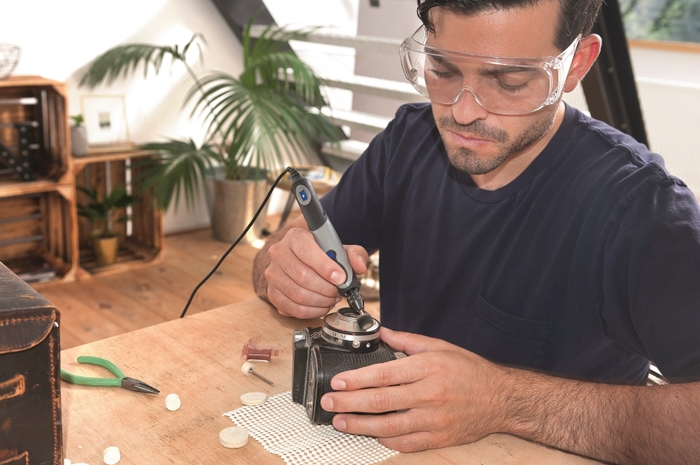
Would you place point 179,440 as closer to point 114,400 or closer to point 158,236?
point 114,400

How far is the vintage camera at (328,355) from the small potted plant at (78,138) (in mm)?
2853

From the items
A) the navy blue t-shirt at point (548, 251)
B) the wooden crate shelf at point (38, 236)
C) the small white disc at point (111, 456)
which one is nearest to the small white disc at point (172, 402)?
the small white disc at point (111, 456)

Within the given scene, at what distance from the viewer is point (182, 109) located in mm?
4180

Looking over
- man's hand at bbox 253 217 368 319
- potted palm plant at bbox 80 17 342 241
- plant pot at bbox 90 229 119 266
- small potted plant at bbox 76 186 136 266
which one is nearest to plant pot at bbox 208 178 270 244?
potted palm plant at bbox 80 17 342 241

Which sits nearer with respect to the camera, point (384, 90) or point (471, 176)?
point (471, 176)

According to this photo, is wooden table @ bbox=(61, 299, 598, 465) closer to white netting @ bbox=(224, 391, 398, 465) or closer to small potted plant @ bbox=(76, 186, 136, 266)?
white netting @ bbox=(224, 391, 398, 465)

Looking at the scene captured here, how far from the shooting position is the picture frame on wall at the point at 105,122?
12.1 feet

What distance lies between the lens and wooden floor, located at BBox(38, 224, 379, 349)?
10.2ft

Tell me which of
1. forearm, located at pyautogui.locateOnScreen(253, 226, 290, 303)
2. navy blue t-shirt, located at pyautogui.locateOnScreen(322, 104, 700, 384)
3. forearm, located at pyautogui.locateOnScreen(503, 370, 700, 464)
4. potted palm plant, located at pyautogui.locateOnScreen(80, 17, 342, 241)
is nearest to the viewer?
forearm, located at pyautogui.locateOnScreen(503, 370, 700, 464)

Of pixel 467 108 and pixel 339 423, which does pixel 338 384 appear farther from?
pixel 467 108

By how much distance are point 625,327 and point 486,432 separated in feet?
1.13

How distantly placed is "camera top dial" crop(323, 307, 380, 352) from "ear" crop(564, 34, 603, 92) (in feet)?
1.98

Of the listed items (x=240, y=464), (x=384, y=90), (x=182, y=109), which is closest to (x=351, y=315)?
(x=240, y=464)

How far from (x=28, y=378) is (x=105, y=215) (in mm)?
3049
